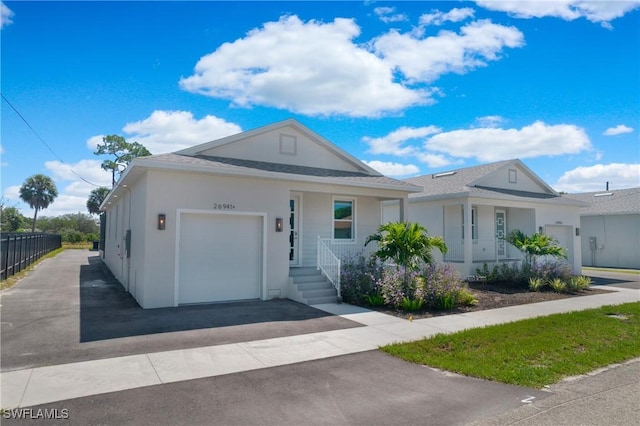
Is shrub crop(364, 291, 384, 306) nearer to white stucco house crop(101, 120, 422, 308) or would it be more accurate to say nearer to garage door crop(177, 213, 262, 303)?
white stucco house crop(101, 120, 422, 308)

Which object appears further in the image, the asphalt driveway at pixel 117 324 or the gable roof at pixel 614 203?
the gable roof at pixel 614 203

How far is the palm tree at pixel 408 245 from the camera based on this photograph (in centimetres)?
1077

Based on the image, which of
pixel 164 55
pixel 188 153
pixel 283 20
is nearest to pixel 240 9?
pixel 283 20

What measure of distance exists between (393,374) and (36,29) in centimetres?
1182

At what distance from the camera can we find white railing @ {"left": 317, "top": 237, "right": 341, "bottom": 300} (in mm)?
11070

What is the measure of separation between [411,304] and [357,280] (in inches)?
67.6

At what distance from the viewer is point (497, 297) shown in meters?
12.3

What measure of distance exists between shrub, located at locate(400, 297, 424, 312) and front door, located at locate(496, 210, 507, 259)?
956cm

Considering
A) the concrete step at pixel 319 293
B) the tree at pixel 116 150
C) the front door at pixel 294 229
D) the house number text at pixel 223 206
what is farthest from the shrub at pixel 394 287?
the tree at pixel 116 150

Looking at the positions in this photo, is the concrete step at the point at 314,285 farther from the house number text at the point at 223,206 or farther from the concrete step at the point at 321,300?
the house number text at the point at 223,206

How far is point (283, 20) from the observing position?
10039mm

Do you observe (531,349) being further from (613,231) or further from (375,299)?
(613,231)

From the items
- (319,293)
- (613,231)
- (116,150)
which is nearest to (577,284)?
(319,293)

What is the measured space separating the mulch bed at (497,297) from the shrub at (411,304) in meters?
0.14
